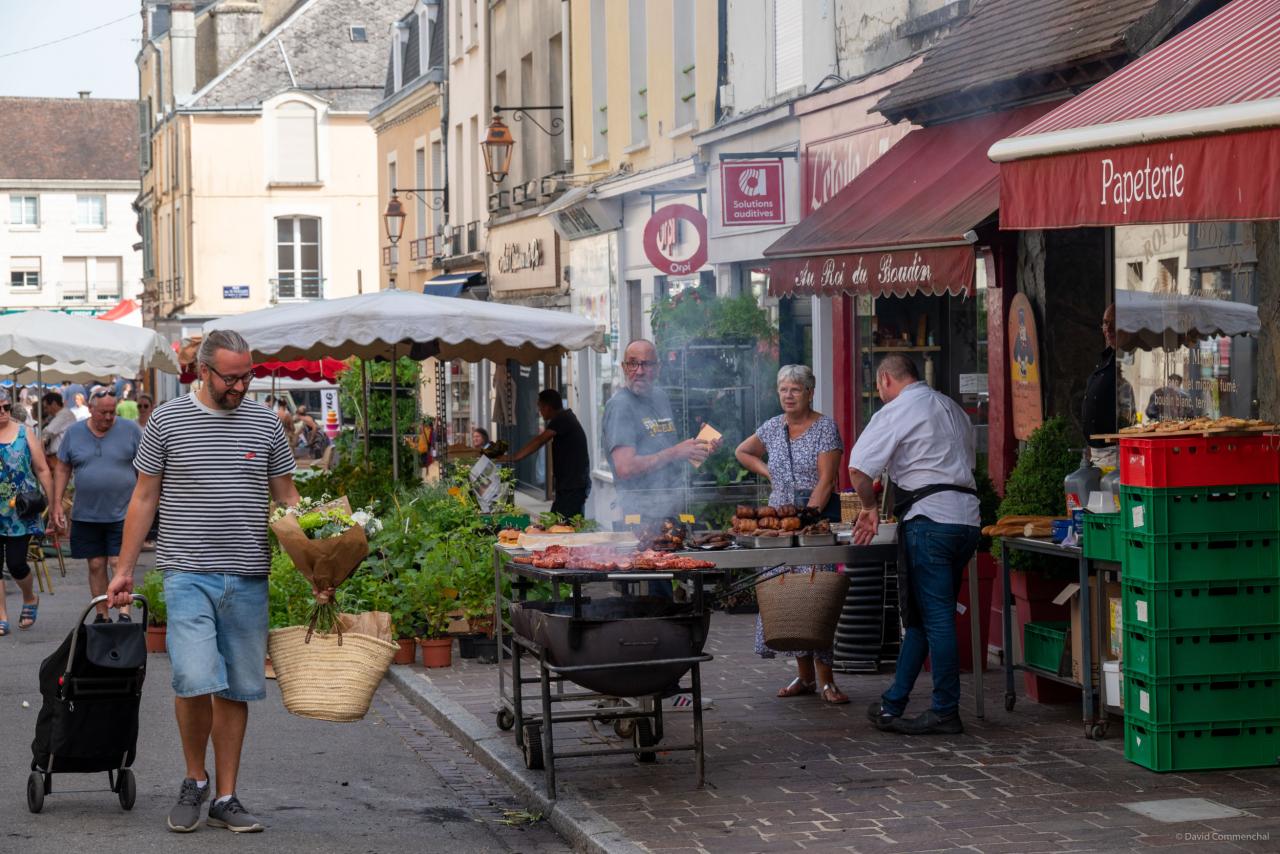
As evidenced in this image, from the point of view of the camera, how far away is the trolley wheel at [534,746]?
8.41m

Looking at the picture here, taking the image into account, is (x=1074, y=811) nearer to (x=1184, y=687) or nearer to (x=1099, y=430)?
(x=1184, y=687)

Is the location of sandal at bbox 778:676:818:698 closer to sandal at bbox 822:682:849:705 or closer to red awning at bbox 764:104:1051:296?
sandal at bbox 822:682:849:705

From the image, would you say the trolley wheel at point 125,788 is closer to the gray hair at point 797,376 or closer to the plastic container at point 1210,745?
the gray hair at point 797,376

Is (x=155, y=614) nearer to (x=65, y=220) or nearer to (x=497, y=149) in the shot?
(x=497, y=149)

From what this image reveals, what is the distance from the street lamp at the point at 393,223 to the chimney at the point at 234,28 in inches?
805

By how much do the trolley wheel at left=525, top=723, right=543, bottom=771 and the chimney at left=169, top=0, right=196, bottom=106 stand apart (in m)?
50.8

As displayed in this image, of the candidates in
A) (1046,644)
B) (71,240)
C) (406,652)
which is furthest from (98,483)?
(71,240)

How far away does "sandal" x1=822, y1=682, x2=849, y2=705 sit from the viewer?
32.6 ft

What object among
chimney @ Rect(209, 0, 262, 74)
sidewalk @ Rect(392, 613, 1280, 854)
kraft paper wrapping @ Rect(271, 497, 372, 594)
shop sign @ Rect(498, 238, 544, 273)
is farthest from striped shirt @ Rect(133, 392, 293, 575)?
chimney @ Rect(209, 0, 262, 74)

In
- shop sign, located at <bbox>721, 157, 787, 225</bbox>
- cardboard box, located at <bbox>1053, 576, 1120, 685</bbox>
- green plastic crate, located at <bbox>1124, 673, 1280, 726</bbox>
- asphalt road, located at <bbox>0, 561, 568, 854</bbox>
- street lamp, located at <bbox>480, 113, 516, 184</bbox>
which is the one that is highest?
street lamp, located at <bbox>480, 113, 516, 184</bbox>

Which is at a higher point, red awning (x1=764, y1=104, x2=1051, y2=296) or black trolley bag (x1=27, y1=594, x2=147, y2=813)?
red awning (x1=764, y1=104, x2=1051, y2=296)

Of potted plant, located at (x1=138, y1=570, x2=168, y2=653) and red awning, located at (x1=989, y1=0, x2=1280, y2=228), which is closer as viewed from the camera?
red awning, located at (x1=989, y1=0, x2=1280, y2=228)

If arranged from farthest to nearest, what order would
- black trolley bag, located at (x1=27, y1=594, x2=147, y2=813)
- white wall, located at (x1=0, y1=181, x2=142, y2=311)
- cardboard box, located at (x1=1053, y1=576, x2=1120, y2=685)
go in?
1. white wall, located at (x1=0, y1=181, x2=142, y2=311)
2. cardboard box, located at (x1=1053, y1=576, x2=1120, y2=685)
3. black trolley bag, located at (x1=27, y1=594, x2=147, y2=813)

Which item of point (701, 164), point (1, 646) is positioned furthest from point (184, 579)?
point (701, 164)
